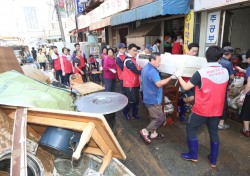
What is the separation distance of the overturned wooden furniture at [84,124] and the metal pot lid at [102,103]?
0.59m

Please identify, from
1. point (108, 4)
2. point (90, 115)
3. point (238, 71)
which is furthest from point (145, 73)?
point (108, 4)

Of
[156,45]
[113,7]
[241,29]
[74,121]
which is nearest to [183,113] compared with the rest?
[74,121]

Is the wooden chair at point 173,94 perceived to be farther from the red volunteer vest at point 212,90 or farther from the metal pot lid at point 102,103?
the red volunteer vest at point 212,90

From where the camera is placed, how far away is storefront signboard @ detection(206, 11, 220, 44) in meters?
5.58

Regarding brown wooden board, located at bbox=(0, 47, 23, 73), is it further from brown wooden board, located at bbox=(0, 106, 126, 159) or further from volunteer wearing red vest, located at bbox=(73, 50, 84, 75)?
volunteer wearing red vest, located at bbox=(73, 50, 84, 75)

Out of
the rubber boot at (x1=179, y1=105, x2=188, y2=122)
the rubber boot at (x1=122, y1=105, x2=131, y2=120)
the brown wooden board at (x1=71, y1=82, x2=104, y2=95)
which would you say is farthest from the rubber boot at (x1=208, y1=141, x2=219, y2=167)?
the brown wooden board at (x1=71, y1=82, x2=104, y2=95)

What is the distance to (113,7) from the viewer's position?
10.8m

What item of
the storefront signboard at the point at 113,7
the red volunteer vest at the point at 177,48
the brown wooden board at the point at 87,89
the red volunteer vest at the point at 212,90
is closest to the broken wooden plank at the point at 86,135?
the red volunteer vest at the point at 212,90

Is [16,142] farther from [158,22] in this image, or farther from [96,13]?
[96,13]

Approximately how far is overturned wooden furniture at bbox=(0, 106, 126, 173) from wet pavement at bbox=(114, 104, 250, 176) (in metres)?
0.94

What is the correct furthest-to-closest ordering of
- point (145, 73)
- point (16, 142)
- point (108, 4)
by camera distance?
point (108, 4), point (145, 73), point (16, 142)

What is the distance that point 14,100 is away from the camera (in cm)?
234

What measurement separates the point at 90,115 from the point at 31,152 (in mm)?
1235

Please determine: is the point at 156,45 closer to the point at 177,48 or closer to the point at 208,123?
the point at 177,48
